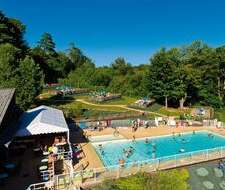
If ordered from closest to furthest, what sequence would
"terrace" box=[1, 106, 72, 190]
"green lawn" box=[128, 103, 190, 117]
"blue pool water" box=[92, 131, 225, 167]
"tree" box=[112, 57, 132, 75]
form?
"terrace" box=[1, 106, 72, 190], "blue pool water" box=[92, 131, 225, 167], "green lawn" box=[128, 103, 190, 117], "tree" box=[112, 57, 132, 75]

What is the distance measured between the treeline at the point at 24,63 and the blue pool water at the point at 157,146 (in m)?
14.6

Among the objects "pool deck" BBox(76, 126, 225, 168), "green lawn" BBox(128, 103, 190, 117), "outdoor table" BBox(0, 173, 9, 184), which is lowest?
"outdoor table" BBox(0, 173, 9, 184)

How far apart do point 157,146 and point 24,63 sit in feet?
75.0

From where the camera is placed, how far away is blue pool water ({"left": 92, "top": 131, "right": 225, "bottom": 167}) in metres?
27.5

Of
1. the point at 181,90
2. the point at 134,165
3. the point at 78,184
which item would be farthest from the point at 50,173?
the point at 181,90

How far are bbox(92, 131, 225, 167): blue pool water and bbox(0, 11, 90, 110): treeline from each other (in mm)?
14551

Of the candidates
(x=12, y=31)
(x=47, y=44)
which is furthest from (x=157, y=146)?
(x=47, y=44)

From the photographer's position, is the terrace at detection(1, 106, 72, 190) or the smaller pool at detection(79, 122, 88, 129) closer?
the terrace at detection(1, 106, 72, 190)

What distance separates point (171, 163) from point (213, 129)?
52.1 feet

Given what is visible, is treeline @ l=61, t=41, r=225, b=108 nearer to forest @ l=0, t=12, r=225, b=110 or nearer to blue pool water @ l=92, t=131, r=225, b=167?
A: forest @ l=0, t=12, r=225, b=110

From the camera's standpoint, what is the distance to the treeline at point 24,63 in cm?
3884

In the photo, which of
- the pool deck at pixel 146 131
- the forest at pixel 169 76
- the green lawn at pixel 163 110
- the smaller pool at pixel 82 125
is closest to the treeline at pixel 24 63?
the forest at pixel 169 76

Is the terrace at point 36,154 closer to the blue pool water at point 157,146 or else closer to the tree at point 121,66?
the blue pool water at point 157,146

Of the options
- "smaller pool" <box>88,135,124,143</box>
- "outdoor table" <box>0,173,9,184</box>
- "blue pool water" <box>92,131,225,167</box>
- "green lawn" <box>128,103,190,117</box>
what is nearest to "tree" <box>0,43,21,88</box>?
"smaller pool" <box>88,135,124,143</box>
